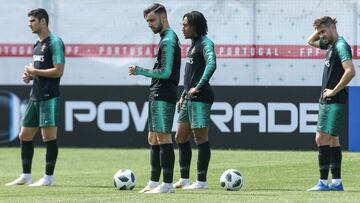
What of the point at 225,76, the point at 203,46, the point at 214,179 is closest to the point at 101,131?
the point at 225,76

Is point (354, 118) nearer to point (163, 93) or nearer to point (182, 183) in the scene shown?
point (182, 183)

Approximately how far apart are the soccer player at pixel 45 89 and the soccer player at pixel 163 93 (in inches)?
71.6

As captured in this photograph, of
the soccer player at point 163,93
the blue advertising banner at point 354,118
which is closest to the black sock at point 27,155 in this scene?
the soccer player at point 163,93

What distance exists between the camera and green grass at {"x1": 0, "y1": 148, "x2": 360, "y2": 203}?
12.3 m

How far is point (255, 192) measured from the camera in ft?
43.4

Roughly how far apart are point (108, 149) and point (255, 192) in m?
8.15

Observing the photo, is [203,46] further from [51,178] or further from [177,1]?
[177,1]

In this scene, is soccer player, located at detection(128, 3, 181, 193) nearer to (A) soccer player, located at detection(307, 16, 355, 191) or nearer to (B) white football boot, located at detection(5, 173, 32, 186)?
(A) soccer player, located at detection(307, 16, 355, 191)

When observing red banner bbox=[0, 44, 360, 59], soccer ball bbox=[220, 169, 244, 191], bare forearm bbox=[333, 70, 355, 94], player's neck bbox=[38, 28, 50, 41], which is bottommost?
soccer ball bbox=[220, 169, 244, 191]

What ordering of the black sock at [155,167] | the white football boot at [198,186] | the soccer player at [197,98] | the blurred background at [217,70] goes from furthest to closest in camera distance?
the blurred background at [217,70], the white football boot at [198,186], the soccer player at [197,98], the black sock at [155,167]

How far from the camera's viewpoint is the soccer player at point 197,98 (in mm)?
13648

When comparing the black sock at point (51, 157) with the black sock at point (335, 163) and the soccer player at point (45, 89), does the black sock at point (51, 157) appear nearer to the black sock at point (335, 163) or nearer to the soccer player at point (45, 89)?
the soccer player at point (45, 89)

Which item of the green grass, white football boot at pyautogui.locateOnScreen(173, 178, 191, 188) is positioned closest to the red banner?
the green grass

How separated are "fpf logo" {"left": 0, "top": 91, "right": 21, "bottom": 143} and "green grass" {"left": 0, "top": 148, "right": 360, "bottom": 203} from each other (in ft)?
1.48
